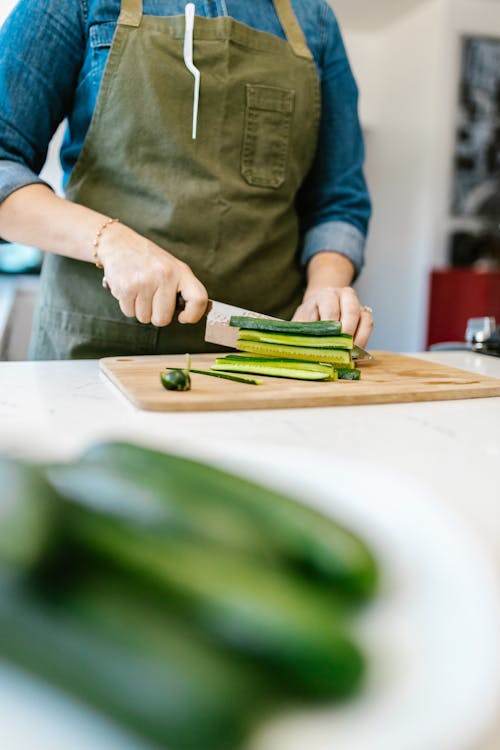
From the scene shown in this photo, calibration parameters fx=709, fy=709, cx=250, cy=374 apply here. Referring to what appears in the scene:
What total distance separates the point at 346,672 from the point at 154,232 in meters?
1.45

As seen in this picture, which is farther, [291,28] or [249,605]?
[291,28]

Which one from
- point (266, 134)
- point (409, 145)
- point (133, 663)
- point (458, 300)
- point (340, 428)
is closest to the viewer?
point (133, 663)

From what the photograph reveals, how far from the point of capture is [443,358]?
184 centimetres

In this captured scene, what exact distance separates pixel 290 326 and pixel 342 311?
0.57ft

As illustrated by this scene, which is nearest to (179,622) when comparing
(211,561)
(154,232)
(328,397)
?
(211,561)

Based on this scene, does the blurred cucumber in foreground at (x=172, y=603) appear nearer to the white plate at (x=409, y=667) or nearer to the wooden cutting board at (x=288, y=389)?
the white plate at (x=409, y=667)

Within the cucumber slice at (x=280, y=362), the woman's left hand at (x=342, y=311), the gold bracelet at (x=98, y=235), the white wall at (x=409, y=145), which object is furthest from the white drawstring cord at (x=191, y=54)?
the white wall at (x=409, y=145)

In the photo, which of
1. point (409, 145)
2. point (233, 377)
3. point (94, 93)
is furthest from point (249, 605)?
point (409, 145)

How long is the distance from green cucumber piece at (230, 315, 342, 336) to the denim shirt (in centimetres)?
50

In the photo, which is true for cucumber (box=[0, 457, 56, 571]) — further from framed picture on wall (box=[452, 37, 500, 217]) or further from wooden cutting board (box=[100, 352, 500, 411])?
framed picture on wall (box=[452, 37, 500, 217])

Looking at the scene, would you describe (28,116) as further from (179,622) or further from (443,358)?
(179,622)

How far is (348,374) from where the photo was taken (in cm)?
133

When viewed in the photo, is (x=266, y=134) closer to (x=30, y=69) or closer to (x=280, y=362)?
(x=30, y=69)

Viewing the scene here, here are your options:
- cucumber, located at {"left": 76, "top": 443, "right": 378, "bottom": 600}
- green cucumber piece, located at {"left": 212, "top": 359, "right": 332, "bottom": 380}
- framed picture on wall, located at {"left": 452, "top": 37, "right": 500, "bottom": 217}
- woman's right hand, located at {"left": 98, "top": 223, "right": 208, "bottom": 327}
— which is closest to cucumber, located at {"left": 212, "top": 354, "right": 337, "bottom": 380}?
green cucumber piece, located at {"left": 212, "top": 359, "right": 332, "bottom": 380}
